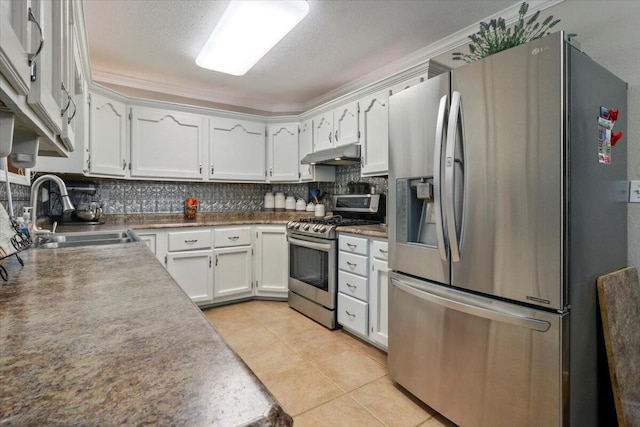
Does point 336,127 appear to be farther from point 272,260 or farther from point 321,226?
point 272,260

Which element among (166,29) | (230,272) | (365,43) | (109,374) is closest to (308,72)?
(365,43)

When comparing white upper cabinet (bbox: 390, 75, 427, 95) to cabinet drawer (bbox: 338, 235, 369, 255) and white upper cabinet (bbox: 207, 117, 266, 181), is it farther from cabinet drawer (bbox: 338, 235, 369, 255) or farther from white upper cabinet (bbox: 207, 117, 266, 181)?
white upper cabinet (bbox: 207, 117, 266, 181)

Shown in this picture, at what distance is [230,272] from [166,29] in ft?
7.46

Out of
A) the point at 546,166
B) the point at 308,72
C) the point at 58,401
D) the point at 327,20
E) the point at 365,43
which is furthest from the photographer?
the point at 308,72

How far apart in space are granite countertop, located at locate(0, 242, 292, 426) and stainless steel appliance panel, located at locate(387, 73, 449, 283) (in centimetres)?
126

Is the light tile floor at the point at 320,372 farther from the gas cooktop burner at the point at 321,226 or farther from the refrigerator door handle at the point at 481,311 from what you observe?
the gas cooktop burner at the point at 321,226

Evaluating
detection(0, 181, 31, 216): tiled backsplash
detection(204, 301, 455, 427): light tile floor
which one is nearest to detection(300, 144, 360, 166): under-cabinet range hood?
detection(204, 301, 455, 427): light tile floor

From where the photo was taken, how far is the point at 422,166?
172cm

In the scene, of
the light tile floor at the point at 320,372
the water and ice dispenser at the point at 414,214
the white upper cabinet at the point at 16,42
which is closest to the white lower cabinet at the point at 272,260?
the light tile floor at the point at 320,372

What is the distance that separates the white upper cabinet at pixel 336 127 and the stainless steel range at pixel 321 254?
0.56 metres

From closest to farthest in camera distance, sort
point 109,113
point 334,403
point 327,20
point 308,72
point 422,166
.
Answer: point 422,166 < point 334,403 < point 327,20 < point 109,113 < point 308,72

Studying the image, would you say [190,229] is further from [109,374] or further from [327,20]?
[109,374]

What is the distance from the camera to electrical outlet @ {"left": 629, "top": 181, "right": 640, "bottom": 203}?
1657mm

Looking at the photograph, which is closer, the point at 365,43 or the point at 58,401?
the point at 58,401
